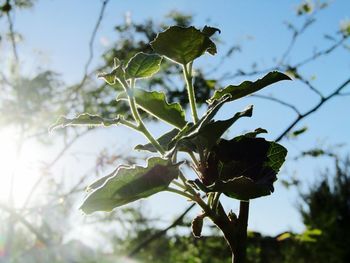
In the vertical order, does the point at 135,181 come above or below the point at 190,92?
below

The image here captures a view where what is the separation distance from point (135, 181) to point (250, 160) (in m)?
0.22

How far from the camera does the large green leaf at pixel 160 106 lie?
83 centimetres

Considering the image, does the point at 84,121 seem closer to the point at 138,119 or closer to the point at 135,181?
the point at 138,119

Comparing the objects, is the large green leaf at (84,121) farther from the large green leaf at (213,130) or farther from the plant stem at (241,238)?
the plant stem at (241,238)

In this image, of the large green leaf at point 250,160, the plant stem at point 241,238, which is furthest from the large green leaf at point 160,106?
the plant stem at point 241,238

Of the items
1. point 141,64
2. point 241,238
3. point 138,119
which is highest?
point 141,64

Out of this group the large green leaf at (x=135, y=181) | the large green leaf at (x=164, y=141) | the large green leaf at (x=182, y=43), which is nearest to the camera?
the large green leaf at (x=135, y=181)

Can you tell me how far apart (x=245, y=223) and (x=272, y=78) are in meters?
0.26

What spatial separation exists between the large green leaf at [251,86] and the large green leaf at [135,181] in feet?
0.71

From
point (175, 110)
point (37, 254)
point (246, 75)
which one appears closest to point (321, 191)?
point (37, 254)

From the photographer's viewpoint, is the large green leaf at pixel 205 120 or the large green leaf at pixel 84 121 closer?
the large green leaf at pixel 205 120

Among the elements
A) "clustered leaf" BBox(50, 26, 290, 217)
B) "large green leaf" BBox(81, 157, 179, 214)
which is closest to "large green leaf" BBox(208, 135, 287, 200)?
"clustered leaf" BBox(50, 26, 290, 217)

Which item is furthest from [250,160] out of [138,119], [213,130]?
[138,119]

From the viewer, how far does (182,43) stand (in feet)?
2.50
